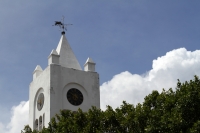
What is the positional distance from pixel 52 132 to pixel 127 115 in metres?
5.21

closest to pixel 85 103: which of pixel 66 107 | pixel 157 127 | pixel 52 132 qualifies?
pixel 66 107

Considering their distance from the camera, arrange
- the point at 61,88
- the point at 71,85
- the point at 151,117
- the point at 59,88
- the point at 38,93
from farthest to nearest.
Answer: the point at 38,93, the point at 71,85, the point at 61,88, the point at 59,88, the point at 151,117

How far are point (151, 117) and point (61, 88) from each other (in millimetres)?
18321

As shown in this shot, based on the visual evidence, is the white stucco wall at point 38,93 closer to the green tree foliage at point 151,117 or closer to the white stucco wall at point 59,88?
the white stucco wall at point 59,88

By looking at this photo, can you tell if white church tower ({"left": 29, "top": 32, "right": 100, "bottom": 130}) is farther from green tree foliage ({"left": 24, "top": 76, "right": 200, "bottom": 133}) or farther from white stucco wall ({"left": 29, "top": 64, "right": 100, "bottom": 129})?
green tree foliage ({"left": 24, "top": 76, "right": 200, "bottom": 133})

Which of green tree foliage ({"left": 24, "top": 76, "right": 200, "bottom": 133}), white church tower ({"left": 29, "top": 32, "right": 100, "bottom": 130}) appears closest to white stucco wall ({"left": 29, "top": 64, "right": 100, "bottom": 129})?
white church tower ({"left": 29, "top": 32, "right": 100, "bottom": 130})

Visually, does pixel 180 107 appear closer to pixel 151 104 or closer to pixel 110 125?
pixel 151 104

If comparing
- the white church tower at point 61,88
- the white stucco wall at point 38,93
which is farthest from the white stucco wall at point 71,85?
the white stucco wall at point 38,93

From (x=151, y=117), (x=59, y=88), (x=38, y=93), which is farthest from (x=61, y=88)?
(x=151, y=117)

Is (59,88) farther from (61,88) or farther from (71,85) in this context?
(71,85)

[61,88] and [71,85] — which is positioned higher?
[71,85]

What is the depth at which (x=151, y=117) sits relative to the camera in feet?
84.2

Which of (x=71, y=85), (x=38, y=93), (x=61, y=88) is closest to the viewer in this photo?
(x=61, y=88)

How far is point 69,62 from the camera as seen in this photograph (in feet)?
148
